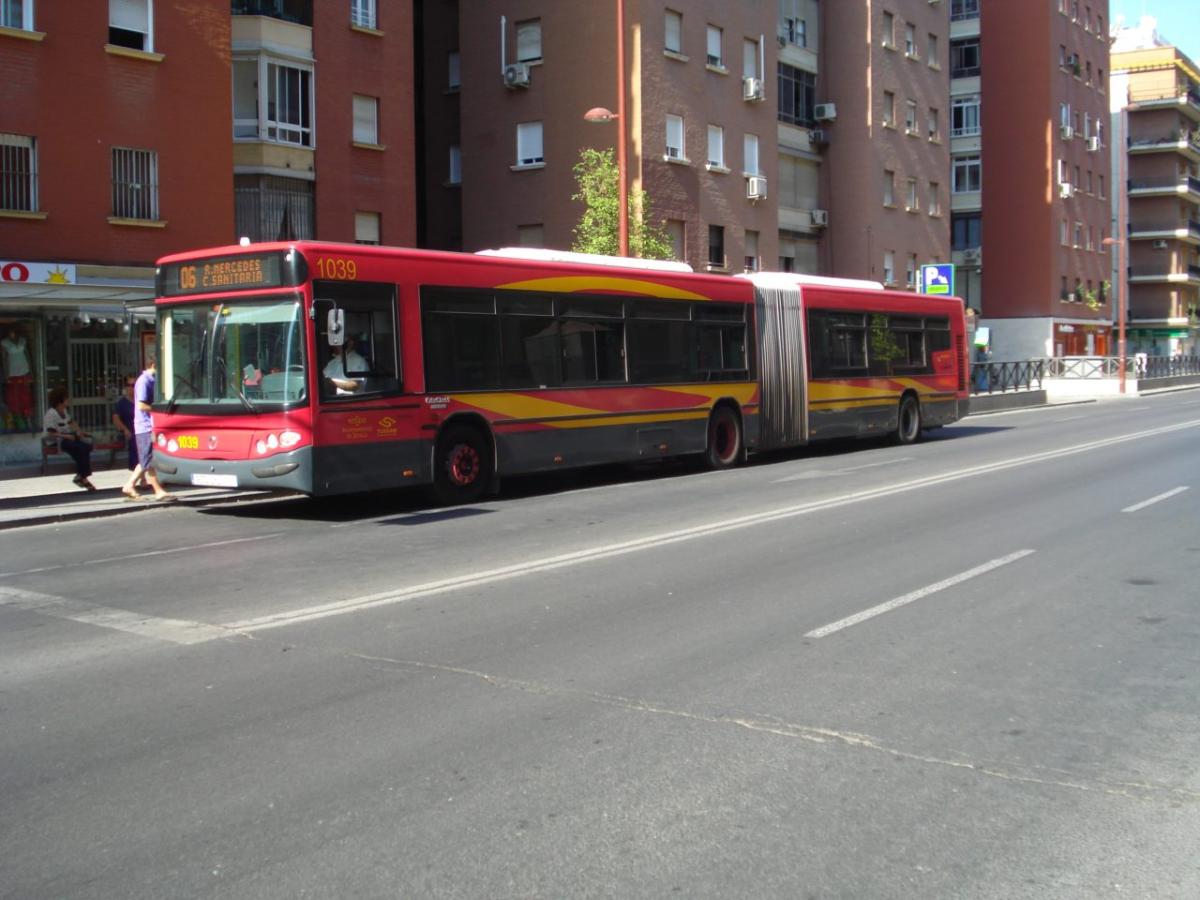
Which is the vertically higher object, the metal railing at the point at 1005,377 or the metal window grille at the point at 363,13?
the metal window grille at the point at 363,13

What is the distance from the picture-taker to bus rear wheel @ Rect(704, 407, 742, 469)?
2003cm

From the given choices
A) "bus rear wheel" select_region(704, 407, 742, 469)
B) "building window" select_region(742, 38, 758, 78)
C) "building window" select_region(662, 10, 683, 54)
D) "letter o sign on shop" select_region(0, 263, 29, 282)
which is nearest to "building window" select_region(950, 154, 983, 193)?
"building window" select_region(742, 38, 758, 78)

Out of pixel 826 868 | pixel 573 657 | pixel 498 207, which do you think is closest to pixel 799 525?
pixel 573 657

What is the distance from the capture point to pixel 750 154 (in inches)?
1522

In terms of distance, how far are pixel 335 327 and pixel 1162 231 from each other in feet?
268

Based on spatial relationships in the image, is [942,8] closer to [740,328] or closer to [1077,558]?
[740,328]

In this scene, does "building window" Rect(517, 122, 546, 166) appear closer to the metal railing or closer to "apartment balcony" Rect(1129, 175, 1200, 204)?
the metal railing

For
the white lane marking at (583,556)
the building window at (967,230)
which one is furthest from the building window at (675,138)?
the building window at (967,230)

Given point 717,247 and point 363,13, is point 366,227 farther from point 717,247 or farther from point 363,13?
point 717,247

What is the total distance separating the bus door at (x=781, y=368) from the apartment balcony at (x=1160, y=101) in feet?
234

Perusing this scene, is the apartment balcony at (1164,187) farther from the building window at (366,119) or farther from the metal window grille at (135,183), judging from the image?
the metal window grille at (135,183)

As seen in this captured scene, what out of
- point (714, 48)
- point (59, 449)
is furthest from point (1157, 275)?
point (59, 449)

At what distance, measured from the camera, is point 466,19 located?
36.0 m

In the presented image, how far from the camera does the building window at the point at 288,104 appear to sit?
84.9ft
